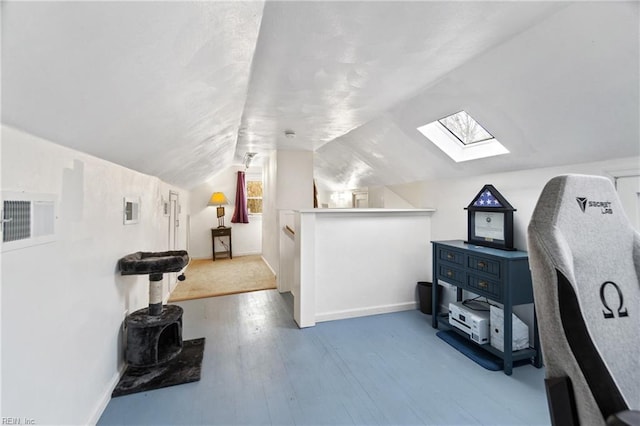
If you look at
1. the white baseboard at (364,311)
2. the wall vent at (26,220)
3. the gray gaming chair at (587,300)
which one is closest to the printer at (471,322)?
the white baseboard at (364,311)

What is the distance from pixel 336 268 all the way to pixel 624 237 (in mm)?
2500

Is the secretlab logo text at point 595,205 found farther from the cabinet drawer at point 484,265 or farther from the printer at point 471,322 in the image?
the printer at point 471,322

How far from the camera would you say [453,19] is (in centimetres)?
142

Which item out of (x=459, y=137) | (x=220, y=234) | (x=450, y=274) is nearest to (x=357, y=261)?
(x=450, y=274)

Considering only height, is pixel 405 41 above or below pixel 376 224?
above

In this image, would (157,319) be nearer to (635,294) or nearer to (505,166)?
(635,294)

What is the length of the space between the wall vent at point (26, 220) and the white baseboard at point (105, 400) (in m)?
1.14

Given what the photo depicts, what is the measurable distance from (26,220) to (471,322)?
9.88 feet

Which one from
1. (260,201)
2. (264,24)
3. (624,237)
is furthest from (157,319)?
(260,201)

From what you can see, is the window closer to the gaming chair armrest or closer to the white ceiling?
the white ceiling

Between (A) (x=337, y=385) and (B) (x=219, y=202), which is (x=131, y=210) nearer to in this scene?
(A) (x=337, y=385)

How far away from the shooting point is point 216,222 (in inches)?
276

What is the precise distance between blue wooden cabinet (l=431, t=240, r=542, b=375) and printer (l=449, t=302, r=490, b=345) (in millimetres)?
66

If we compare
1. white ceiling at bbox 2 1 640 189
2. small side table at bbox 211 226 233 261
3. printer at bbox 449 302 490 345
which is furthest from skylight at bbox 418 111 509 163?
small side table at bbox 211 226 233 261
